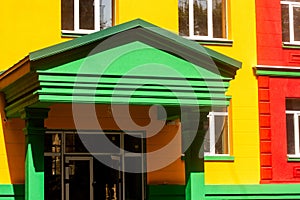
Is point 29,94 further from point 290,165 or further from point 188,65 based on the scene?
point 290,165

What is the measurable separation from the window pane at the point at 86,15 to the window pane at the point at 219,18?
2.91 m

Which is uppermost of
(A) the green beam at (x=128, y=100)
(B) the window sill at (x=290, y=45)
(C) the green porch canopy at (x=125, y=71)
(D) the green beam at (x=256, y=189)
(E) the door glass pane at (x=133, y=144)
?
(B) the window sill at (x=290, y=45)

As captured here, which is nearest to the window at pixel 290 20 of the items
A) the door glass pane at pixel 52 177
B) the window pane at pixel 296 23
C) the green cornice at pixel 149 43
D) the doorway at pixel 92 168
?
the window pane at pixel 296 23

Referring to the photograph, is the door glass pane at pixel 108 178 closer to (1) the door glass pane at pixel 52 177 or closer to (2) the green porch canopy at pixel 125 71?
(1) the door glass pane at pixel 52 177

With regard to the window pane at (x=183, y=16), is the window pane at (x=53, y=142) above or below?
below

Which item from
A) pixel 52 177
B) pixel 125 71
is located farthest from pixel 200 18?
pixel 52 177

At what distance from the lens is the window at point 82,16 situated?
16328 mm

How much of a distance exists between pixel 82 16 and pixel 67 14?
12.6 inches

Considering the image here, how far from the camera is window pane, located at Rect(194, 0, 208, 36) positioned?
17.5m

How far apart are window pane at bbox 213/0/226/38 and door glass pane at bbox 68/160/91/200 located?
4116 mm

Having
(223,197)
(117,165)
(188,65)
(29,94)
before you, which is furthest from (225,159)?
(29,94)

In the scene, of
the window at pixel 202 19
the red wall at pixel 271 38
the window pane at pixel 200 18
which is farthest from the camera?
the red wall at pixel 271 38

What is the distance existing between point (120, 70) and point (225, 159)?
4378 millimetres

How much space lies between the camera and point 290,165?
1744 centimetres
